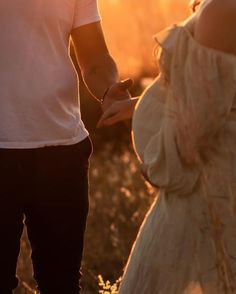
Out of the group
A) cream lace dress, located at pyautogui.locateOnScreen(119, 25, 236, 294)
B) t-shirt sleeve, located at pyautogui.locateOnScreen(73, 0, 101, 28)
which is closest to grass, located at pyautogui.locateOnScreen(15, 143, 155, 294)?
t-shirt sleeve, located at pyautogui.locateOnScreen(73, 0, 101, 28)

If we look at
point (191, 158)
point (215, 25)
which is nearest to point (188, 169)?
point (191, 158)

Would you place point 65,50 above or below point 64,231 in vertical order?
above

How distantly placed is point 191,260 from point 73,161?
0.95 meters

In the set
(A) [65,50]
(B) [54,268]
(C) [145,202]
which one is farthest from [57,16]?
(C) [145,202]

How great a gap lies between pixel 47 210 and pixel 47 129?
13.0 inches

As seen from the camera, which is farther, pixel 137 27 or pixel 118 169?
pixel 137 27

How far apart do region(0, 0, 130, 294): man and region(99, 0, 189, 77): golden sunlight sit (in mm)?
6872

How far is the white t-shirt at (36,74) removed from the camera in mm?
5148

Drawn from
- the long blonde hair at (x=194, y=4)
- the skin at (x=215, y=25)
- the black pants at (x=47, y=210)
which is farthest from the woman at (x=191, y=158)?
the black pants at (x=47, y=210)

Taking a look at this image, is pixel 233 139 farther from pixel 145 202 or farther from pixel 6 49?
→ pixel 145 202

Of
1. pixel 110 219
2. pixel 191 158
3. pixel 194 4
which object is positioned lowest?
pixel 110 219

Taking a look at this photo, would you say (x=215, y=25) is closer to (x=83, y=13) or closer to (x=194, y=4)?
(x=194, y=4)

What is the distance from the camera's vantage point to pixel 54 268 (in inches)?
217

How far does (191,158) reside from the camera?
448cm
